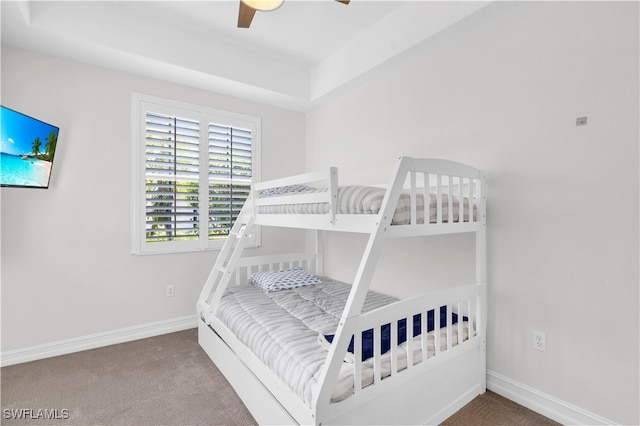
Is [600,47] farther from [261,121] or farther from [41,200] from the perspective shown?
[41,200]

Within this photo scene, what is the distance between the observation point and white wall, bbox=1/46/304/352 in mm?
2422

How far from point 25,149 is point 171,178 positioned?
1041 mm

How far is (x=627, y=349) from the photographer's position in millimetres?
1564

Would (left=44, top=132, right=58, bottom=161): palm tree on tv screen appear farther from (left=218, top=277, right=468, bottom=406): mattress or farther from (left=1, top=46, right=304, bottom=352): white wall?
(left=218, top=277, right=468, bottom=406): mattress

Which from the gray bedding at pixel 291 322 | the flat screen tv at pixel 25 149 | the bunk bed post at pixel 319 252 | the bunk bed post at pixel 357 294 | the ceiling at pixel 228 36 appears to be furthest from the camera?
the bunk bed post at pixel 319 252

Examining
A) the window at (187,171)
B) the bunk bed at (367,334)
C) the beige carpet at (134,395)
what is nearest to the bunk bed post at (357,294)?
the bunk bed at (367,334)

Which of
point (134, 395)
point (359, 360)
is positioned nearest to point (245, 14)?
point (359, 360)

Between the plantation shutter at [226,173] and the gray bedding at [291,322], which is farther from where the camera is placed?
the plantation shutter at [226,173]

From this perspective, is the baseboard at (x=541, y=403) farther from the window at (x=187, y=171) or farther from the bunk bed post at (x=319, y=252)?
the window at (x=187, y=171)

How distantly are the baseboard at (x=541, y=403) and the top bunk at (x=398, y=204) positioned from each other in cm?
99

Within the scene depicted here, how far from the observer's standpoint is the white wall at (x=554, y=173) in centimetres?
158

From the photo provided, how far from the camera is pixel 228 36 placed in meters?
2.84

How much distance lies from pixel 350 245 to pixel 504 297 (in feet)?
4.92

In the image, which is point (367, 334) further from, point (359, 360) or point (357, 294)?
point (357, 294)
